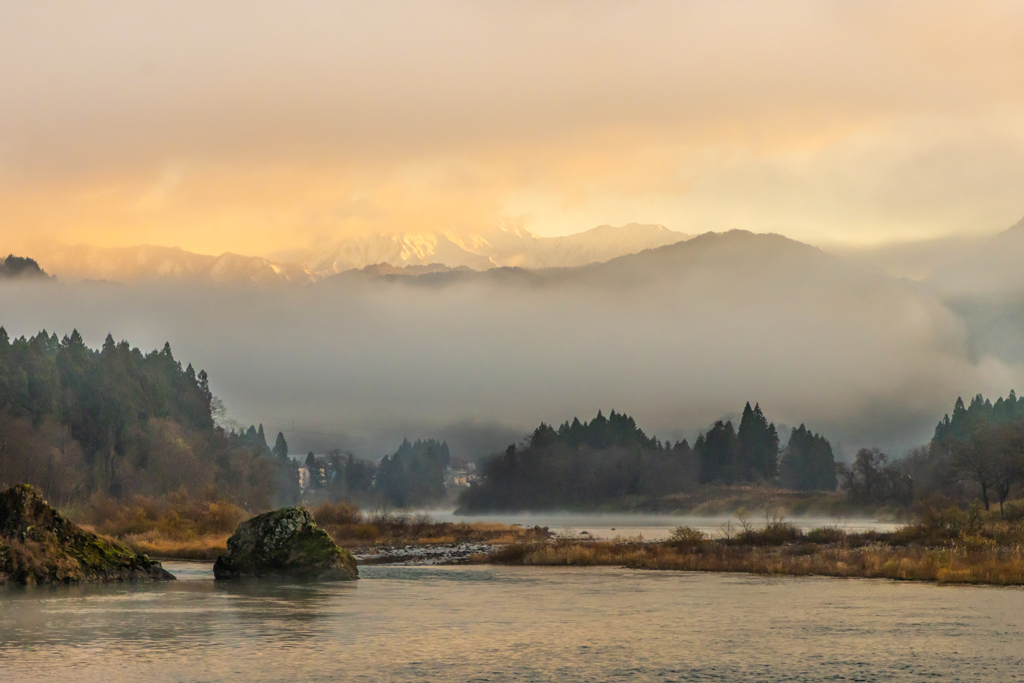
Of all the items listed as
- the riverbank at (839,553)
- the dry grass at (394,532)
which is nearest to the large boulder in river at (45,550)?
the riverbank at (839,553)

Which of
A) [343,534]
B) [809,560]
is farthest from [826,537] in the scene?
[343,534]

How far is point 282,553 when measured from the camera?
55.0m

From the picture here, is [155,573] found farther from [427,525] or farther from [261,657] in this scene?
[427,525]

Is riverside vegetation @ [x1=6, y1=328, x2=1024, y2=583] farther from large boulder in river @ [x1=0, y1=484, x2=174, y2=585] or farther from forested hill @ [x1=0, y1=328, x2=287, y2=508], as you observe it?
large boulder in river @ [x1=0, y1=484, x2=174, y2=585]

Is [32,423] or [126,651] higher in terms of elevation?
[32,423]

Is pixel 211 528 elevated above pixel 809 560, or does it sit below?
above

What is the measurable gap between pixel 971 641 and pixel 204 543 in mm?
67176

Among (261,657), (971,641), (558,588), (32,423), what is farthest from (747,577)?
(32,423)

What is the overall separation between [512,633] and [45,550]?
26573 mm

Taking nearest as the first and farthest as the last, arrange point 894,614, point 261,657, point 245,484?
point 261,657
point 894,614
point 245,484

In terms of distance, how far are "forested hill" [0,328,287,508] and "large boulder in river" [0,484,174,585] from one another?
224 ft

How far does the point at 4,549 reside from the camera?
46344mm

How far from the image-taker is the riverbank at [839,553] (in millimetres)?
54438

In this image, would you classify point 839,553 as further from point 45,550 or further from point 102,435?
point 102,435
